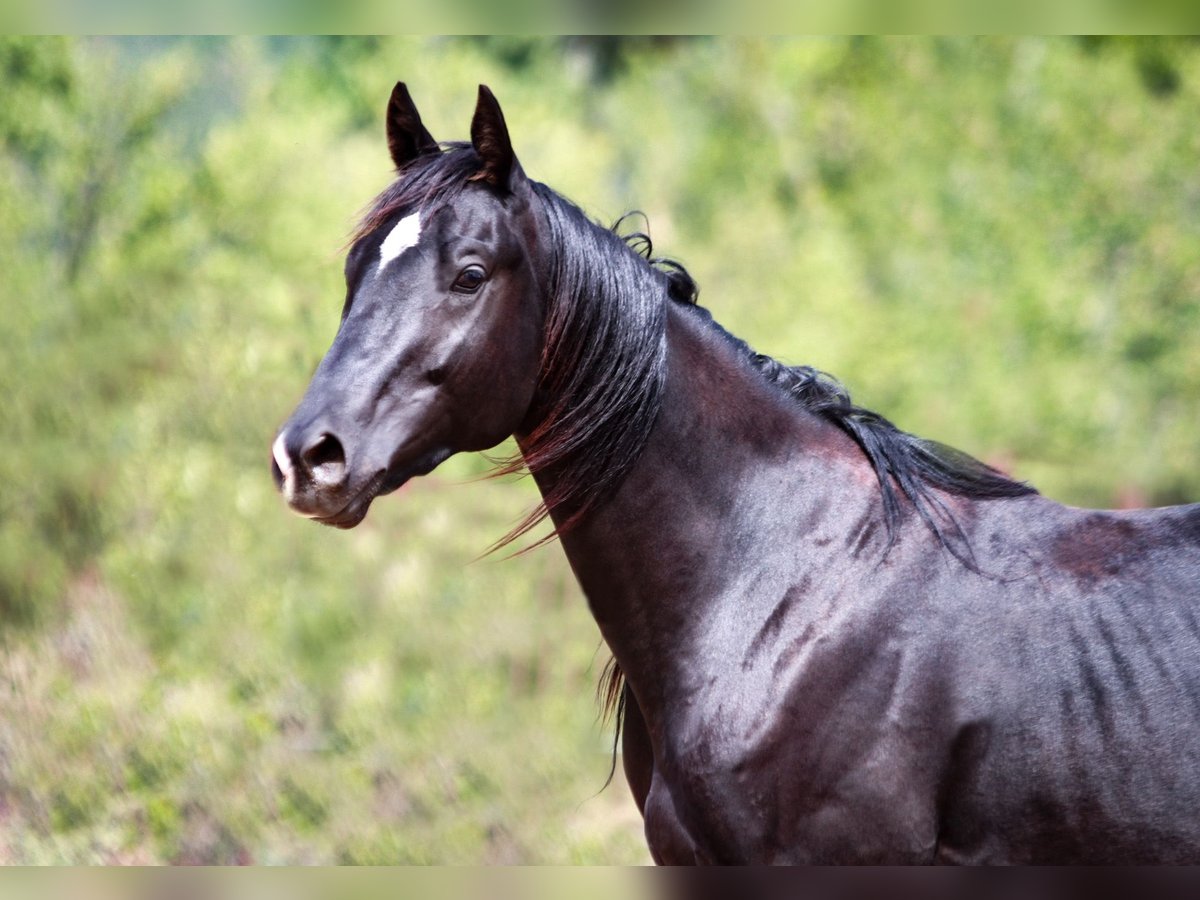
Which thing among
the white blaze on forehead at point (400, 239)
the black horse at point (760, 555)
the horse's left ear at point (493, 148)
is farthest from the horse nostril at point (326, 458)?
the horse's left ear at point (493, 148)

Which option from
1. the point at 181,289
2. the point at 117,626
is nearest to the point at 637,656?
the point at 117,626

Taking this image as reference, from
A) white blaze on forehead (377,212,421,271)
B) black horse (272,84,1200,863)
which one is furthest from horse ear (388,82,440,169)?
white blaze on forehead (377,212,421,271)

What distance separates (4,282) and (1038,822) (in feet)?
28.9

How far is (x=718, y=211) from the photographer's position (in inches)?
672

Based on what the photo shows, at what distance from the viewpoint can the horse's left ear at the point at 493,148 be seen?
3041 millimetres

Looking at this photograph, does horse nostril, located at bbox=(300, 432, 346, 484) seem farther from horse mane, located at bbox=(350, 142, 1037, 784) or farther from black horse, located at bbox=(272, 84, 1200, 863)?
horse mane, located at bbox=(350, 142, 1037, 784)


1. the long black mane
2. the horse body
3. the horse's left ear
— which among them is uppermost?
the horse's left ear

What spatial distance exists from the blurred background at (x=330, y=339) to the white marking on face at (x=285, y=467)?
0.69 metres

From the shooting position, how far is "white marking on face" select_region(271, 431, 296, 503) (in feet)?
9.03

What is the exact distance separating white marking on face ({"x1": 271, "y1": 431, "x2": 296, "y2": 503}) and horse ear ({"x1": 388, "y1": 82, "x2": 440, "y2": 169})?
92cm

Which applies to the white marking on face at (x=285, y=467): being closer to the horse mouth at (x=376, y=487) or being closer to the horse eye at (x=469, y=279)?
the horse mouth at (x=376, y=487)

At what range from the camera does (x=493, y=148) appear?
3.06 meters

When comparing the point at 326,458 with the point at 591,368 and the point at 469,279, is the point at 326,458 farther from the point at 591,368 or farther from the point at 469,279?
the point at 591,368

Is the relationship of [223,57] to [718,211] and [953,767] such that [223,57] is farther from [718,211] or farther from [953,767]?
[953,767]
